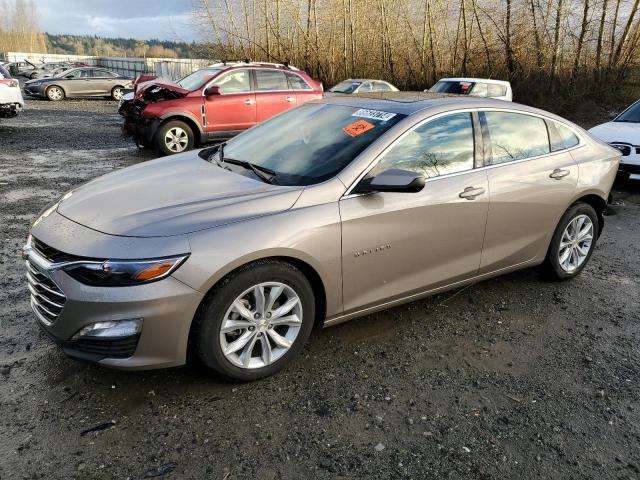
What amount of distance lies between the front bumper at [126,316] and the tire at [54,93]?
2205 cm

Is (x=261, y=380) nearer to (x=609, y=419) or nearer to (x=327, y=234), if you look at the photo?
(x=327, y=234)

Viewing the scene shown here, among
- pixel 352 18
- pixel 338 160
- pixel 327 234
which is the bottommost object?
pixel 327 234

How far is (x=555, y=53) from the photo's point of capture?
1580cm

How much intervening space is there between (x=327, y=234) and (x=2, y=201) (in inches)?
213

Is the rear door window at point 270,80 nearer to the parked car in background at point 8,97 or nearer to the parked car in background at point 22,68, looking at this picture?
the parked car in background at point 8,97

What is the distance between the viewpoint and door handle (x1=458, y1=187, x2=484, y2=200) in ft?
11.3

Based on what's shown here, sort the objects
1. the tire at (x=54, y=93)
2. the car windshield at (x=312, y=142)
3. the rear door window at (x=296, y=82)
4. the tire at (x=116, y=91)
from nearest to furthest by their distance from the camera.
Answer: the car windshield at (x=312, y=142)
the rear door window at (x=296, y=82)
the tire at (x=54, y=93)
the tire at (x=116, y=91)

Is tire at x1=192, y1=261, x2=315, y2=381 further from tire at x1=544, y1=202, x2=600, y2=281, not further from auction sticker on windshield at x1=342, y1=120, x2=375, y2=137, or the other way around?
tire at x1=544, y1=202, x2=600, y2=281

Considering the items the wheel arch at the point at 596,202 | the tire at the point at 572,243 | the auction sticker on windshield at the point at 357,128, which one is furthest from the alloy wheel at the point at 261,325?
the wheel arch at the point at 596,202

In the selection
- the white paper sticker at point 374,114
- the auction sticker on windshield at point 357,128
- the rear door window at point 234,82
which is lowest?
the rear door window at point 234,82

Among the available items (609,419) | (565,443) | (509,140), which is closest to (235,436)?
(565,443)

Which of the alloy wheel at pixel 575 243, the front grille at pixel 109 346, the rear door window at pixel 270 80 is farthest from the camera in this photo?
the rear door window at pixel 270 80

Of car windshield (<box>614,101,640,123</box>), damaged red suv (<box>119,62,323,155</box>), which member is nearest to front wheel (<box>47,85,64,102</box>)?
damaged red suv (<box>119,62,323,155</box>)

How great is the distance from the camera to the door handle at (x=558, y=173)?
156 inches
